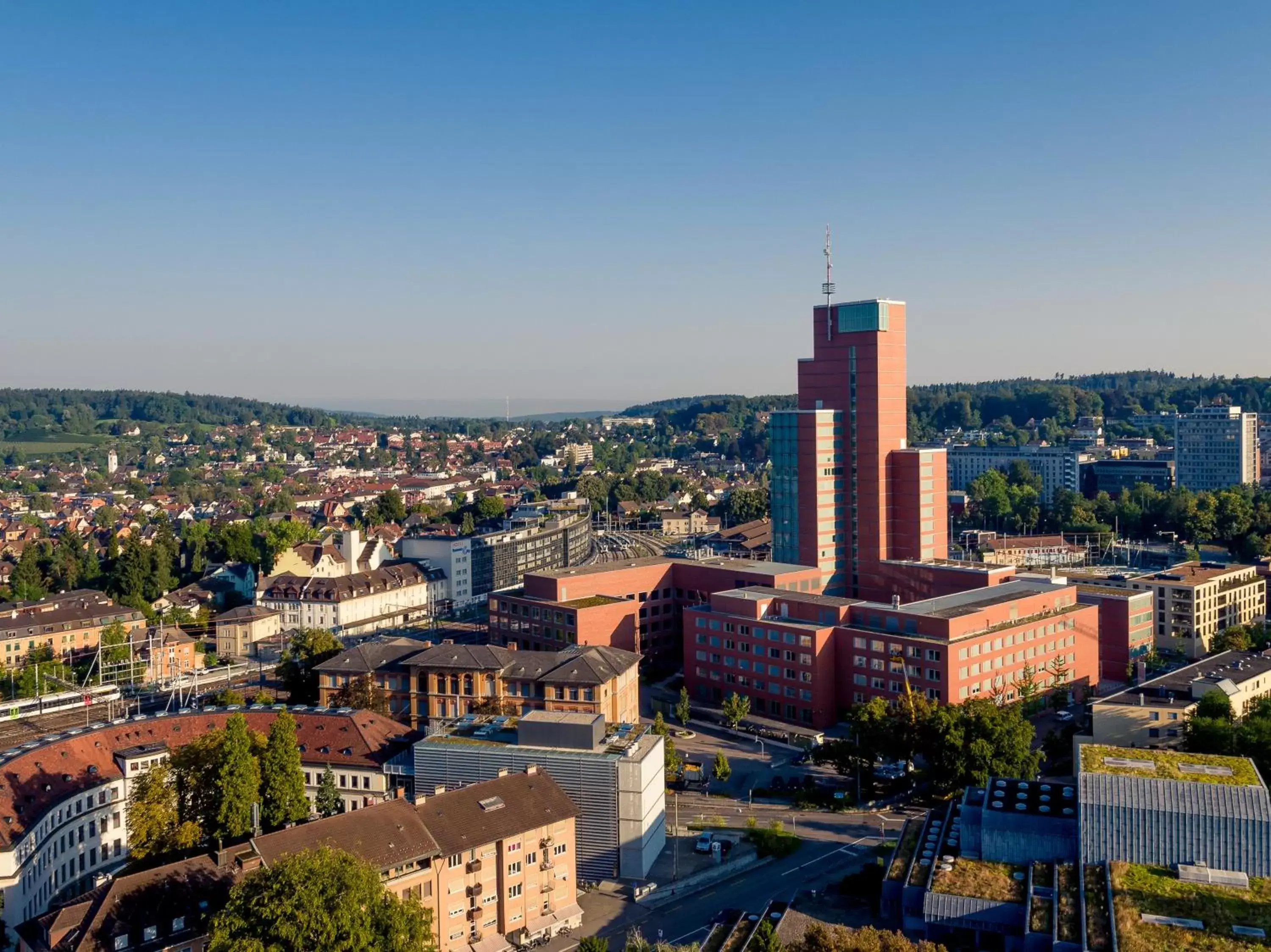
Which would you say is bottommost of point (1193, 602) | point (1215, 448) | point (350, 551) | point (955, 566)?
point (1193, 602)

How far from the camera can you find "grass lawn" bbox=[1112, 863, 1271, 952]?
19.4 meters

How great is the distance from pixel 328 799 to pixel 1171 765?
21158mm

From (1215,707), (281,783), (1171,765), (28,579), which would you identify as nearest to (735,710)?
(1215,707)

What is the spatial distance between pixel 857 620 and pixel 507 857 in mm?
21299

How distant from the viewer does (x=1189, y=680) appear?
1576 inches

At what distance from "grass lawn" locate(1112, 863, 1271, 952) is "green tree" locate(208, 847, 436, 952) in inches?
515

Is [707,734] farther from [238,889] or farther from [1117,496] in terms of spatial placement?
[1117,496]

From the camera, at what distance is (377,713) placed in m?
37.4

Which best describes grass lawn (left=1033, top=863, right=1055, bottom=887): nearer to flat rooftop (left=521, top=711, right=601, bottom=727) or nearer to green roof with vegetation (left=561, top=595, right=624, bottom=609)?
flat rooftop (left=521, top=711, right=601, bottom=727)

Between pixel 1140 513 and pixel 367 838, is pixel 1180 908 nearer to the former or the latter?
pixel 367 838

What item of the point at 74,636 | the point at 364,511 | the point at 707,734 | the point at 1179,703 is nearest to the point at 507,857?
the point at 707,734

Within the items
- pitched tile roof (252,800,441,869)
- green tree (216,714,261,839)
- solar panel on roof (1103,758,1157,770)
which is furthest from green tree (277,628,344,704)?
solar panel on roof (1103,758,1157,770)

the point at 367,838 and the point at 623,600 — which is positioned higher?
the point at 623,600

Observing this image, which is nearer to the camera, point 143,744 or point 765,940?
point 765,940
